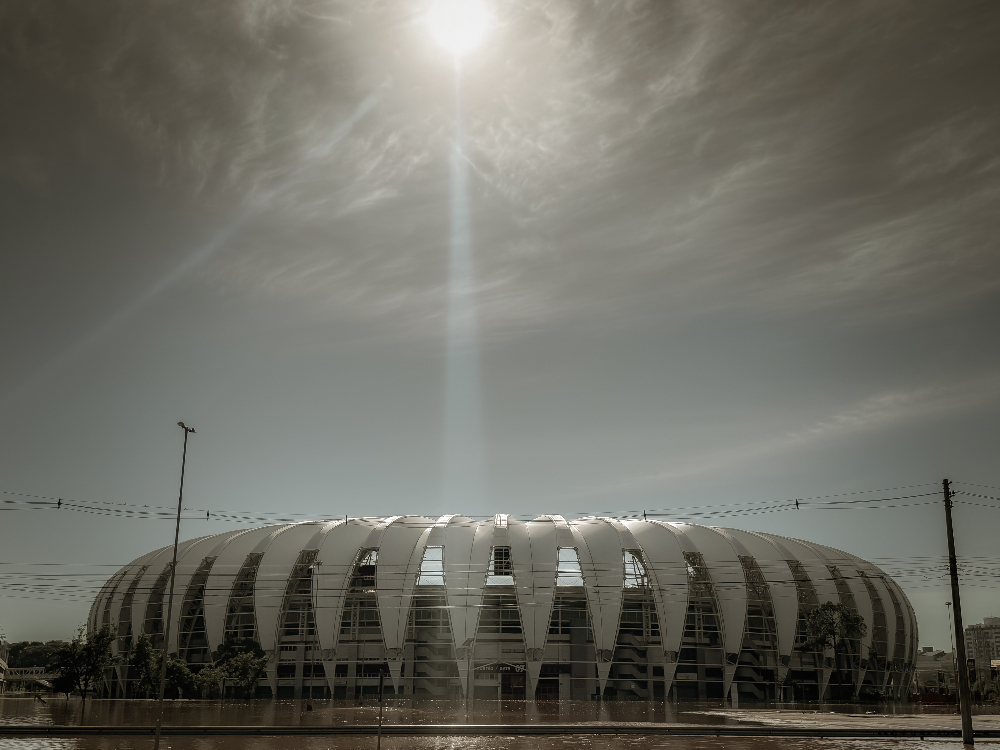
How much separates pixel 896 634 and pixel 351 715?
45439 millimetres

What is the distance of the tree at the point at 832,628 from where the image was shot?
57781mm

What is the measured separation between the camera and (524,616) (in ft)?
187

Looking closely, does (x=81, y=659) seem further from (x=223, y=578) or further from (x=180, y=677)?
(x=223, y=578)

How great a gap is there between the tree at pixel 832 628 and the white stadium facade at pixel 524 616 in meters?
0.66

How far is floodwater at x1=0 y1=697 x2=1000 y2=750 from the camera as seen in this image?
2875 centimetres

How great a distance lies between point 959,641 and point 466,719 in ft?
69.5

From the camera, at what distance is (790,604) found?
59.9 m

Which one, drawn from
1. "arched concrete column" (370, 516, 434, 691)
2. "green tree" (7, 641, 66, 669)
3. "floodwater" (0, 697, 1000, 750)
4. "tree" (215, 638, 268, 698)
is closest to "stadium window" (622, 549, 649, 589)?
"floodwater" (0, 697, 1000, 750)

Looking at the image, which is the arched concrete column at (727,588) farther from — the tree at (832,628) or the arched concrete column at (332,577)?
the arched concrete column at (332,577)

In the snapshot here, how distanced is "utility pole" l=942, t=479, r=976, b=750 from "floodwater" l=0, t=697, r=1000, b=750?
82 centimetres

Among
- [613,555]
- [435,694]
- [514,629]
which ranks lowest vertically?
[435,694]

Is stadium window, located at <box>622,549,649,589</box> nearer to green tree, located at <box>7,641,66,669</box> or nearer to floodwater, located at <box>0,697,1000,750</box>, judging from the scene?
floodwater, located at <box>0,697,1000,750</box>

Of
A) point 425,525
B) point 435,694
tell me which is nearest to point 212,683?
point 435,694

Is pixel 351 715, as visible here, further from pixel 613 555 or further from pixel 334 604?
pixel 613 555
